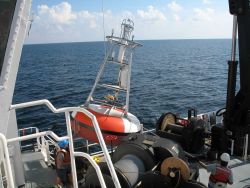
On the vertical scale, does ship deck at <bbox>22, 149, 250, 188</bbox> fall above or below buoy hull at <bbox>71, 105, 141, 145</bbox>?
below

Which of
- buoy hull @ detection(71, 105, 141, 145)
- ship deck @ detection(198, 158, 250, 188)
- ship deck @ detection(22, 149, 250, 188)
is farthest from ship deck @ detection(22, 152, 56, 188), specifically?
ship deck @ detection(198, 158, 250, 188)

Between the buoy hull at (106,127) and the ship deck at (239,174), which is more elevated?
the buoy hull at (106,127)

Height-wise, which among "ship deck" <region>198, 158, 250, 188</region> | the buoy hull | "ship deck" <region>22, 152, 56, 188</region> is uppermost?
the buoy hull

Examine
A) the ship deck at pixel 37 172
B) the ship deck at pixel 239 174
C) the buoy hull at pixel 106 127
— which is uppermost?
the buoy hull at pixel 106 127

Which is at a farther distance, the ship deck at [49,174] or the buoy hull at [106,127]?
the buoy hull at [106,127]

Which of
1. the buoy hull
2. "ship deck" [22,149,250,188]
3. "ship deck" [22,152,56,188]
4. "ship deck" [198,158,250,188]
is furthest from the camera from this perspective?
the buoy hull

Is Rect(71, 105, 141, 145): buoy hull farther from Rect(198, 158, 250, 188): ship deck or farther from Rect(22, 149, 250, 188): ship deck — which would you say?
Rect(198, 158, 250, 188): ship deck

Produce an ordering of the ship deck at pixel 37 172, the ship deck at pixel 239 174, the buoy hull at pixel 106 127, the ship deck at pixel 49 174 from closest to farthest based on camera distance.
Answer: the ship deck at pixel 239 174 → the ship deck at pixel 49 174 → the ship deck at pixel 37 172 → the buoy hull at pixel 106 127

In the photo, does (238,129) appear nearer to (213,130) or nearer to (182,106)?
(213,130)

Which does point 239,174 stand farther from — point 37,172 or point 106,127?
point 37,172

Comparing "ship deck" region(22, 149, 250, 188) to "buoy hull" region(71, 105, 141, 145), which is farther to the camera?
"buoy hull" region(71, 105, 141, 145)

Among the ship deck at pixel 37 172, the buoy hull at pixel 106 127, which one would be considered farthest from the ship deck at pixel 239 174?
the ship deck at pixel 37 172

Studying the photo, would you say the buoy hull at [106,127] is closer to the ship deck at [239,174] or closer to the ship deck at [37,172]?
the ship deck at [37,172]

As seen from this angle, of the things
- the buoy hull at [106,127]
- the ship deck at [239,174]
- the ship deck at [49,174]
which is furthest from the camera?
the buoy hull at [106,127]
